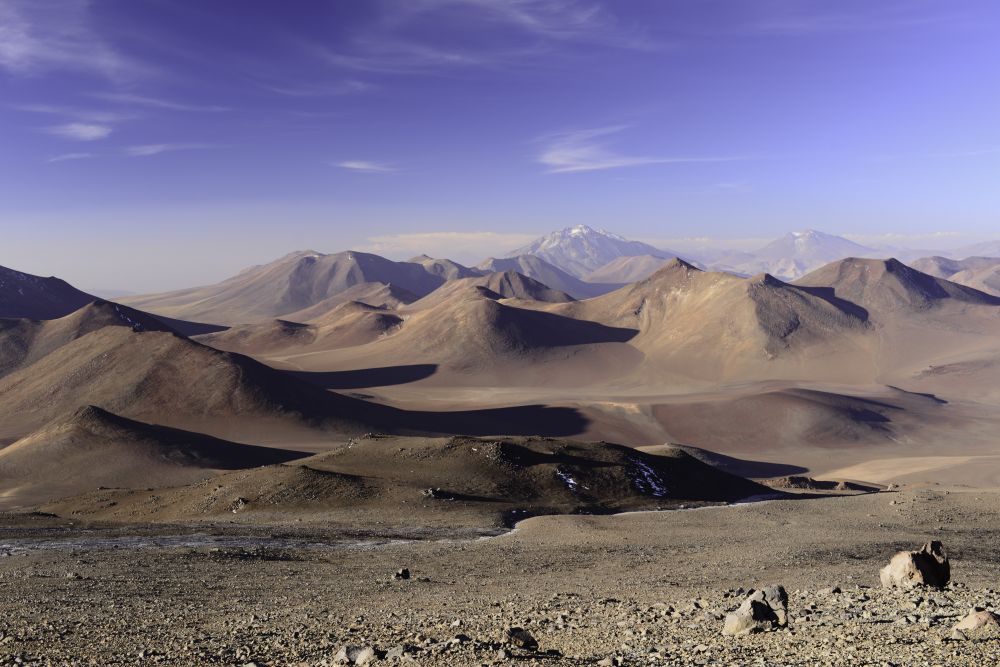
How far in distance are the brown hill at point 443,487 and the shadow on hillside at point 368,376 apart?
273 feet

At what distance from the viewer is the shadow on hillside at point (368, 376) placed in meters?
132

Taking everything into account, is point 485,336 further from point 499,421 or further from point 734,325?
point 499,421

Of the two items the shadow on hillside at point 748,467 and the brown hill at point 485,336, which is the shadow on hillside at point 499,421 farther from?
the brown hill at point 485,336

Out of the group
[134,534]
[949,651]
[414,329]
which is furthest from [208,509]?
[414,329]

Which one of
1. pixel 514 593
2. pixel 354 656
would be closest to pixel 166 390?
pixel 514 593

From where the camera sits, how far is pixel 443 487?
4216 cm

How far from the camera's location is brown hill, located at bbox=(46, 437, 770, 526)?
38.2m

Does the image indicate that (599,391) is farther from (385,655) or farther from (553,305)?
(385,655)

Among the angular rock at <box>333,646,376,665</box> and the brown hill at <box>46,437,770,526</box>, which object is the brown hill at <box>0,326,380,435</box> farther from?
the angular rock at <box>333,646,376,665</box>

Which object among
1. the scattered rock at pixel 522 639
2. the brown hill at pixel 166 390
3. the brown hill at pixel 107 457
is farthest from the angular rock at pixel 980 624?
the brown hill at pixel 166 390

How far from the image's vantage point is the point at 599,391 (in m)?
132

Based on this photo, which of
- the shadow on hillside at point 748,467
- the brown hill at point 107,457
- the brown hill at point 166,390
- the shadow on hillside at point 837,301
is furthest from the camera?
the shadow on hillside at point 837,301

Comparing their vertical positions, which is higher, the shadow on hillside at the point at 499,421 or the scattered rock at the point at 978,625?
the scattered rock at the point at 978,625

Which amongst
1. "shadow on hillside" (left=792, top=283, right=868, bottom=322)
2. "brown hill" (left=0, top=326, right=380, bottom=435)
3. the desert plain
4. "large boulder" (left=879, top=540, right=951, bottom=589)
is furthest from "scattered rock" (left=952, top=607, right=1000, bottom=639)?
"shadow on hillside" (left=792, top=283, right=868, bottom=322)
